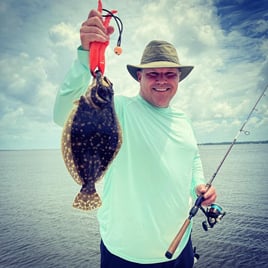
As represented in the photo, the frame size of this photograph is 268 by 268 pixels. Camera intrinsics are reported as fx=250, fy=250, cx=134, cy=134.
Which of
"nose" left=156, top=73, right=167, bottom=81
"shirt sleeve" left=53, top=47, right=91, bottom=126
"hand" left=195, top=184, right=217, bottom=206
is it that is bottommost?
"hand" left=195, top=184, right=217, bottom=206

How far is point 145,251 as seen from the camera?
8.98ft

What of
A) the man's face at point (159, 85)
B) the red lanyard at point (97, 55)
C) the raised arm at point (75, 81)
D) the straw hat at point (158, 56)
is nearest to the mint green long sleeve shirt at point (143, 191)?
the man's face at point (159, 85)

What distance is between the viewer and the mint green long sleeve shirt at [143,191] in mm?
2738

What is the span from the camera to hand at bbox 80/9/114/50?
191 centimetres

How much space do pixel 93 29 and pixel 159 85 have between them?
1.52 meters

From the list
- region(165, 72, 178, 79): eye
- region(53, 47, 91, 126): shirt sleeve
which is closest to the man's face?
region(165, 72, 178, 79): eye

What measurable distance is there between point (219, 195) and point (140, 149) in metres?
21.6

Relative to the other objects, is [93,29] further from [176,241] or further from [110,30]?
[176,241]

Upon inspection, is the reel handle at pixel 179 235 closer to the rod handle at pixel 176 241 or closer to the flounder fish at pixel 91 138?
the rod handle at pixel 176 241

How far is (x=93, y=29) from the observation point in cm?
192

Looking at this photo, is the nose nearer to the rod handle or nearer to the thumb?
the thumb

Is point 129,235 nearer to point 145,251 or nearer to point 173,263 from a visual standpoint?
point 145,251

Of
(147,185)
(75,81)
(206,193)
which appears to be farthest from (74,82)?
(206,193)

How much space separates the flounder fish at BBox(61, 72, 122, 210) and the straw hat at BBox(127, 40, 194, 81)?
1356 millimetres
